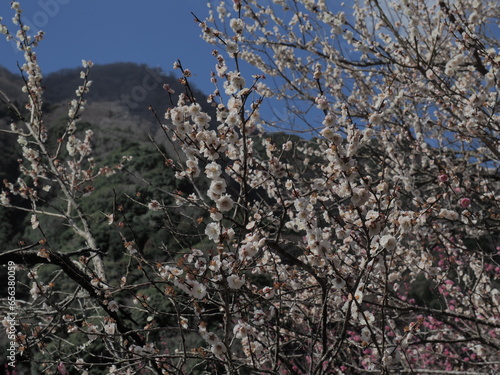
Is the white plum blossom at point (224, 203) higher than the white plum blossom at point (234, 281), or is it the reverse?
the white plum blossom at point (224, 203)

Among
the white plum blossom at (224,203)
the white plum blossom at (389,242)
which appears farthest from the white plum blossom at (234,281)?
the white plum blossom at (389,242)

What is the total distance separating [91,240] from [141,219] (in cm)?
637

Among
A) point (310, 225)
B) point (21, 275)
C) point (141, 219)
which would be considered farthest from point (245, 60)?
point (21, 275)

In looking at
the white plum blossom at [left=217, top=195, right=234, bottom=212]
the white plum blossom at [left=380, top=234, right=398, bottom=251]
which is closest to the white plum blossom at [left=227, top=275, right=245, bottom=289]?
the white plum blossom at [left=217, top=195, right=234, bottom=212]

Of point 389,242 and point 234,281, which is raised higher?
point 389,242

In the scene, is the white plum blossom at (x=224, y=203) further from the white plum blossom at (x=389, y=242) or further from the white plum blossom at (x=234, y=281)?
the white plum blossom at (x=389, y=242)

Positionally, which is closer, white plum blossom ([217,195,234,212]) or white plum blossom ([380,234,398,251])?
white plum blossom ([380,234,398,251])

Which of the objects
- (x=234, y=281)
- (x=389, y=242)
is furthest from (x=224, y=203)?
(x=389, y=242)

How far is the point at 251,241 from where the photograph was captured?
6.51 ft

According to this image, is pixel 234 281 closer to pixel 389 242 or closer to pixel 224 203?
pixel 224 203

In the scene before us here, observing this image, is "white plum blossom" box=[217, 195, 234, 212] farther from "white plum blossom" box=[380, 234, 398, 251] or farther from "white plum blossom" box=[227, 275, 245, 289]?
A: "white plum blossom" box=[380, 234, 398, 251]

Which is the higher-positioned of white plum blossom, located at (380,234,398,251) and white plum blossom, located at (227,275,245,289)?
white plum blossom, located at (380,234,398,251)

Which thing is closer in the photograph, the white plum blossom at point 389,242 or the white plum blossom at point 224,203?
the white plum blossom at point 389,242

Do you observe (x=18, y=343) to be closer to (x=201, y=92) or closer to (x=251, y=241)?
(x=251, y=241)
